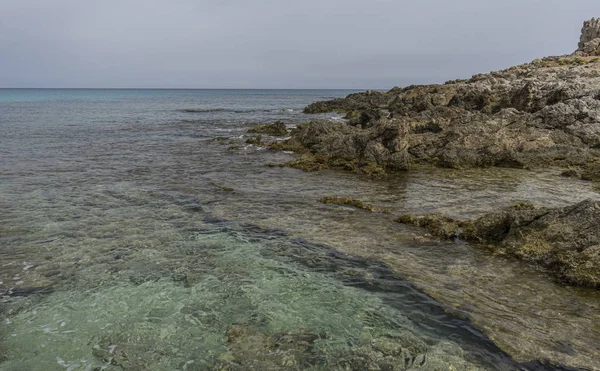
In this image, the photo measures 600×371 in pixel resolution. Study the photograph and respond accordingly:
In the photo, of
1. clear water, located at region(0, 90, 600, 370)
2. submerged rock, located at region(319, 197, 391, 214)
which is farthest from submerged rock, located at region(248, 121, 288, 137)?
submerged rock, located at region(319, 197, 391, 214)

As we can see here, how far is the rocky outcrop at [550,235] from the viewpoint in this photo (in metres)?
8.73

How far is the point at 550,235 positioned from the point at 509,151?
→ 14247mm

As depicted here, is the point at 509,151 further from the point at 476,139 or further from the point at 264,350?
the point at 264,350

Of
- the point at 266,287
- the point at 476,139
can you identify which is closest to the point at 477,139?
the point at 476,139

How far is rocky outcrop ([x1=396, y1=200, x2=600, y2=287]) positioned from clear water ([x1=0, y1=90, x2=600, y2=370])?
1.76ft

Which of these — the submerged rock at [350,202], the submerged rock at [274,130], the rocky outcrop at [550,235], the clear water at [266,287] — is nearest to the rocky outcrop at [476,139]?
the clear water at [266,287]

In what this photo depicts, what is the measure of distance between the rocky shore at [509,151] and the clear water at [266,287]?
34.7 inches

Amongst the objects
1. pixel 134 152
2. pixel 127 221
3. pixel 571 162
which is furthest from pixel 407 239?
pixel 134 152

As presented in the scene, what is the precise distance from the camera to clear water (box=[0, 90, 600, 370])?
21.5 ft

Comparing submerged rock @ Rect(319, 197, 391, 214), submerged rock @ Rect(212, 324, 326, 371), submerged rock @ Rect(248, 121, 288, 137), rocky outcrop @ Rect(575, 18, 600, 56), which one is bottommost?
submerged rock @ Rect(212, 324, 326, 371)

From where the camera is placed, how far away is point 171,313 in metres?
7.83

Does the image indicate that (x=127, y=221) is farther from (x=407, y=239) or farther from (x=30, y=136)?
(x=30, y=136)

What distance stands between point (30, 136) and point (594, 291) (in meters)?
43.5

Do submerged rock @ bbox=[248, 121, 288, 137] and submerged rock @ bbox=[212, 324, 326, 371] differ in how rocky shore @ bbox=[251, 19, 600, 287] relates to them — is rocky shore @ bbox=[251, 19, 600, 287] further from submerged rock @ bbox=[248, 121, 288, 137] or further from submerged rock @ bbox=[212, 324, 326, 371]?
submerged rock @ bbox=[212, 324, 326, 371]
